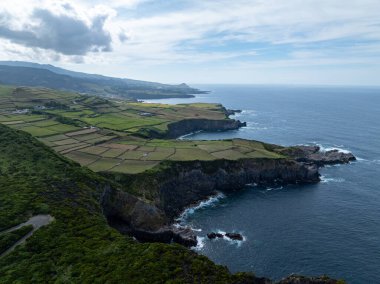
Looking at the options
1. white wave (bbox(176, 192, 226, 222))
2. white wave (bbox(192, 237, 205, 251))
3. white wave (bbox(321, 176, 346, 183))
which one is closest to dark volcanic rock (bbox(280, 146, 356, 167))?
white wave (bbox(321, 176, 346, 183))

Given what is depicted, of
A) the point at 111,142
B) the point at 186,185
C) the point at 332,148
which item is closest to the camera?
the point at 186,185

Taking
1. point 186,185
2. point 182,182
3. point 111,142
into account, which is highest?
point 111,142

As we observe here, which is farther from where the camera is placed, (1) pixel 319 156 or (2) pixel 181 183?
(1) pixel 319 156

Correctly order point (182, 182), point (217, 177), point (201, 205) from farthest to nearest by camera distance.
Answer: point (217, 177) → point (182, 182) → point (201, 205)

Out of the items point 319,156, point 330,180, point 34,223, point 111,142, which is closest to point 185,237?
point 34,223

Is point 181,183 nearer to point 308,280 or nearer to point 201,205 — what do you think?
→ point 201,205

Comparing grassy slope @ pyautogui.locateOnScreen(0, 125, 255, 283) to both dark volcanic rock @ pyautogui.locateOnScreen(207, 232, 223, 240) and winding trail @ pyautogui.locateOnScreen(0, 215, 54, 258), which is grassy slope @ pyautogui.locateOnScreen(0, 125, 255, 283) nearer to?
winding trail @ pyautogui.locateOnScreen(0, 215, 54, 258)

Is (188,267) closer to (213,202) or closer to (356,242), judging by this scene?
(356,242)

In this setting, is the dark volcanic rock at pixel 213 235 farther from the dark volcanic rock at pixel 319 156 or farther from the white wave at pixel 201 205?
the dark volcanic rock at pixel 319 156
